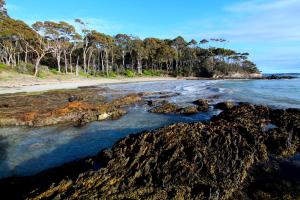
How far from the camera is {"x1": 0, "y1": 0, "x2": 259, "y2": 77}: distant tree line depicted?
5791cm

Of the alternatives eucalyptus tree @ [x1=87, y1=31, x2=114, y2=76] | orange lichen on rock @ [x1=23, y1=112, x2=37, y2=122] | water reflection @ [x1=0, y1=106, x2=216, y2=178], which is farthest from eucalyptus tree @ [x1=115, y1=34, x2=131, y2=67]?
water reflection @ [x1=0, y1=106, x2=216, y2=178]

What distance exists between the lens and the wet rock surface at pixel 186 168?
673 centimetres

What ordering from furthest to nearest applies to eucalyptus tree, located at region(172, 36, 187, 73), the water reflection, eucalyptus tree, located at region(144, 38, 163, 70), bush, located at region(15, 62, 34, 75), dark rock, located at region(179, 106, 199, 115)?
eucalyptus tree, located at region(172, 36, 187, 73) → eucalyptus tree, located at region(144, 38, 163, 70) → bush, located at region(15, 62, 34, 75) → dark rock, located at region(179, 106, 199, 115) → the water reflection

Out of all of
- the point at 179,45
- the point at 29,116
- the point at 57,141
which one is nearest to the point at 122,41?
the point at 179,45

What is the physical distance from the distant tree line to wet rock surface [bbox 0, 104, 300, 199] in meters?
47.0

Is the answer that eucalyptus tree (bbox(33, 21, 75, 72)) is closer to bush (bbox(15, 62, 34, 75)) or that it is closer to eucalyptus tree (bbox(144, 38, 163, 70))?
bush (bbox(15, 62, 34, 75))

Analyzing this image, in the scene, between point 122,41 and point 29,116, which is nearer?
point 29,116

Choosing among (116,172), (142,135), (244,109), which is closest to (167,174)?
(116,172)

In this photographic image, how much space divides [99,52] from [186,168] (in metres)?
80.8

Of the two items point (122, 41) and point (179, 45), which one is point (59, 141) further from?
point (179, 45)

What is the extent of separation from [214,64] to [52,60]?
2309 inches

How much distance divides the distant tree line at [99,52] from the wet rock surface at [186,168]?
47.0 metres

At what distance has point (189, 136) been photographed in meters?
10.3

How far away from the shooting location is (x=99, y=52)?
85.4 m
